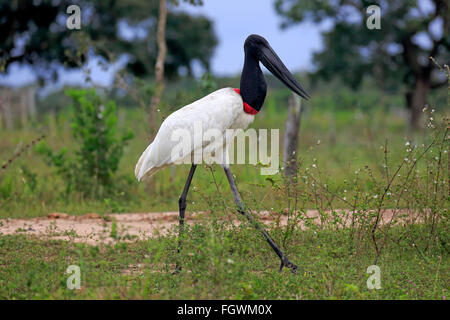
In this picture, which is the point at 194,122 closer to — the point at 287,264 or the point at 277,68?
the point at 277,68

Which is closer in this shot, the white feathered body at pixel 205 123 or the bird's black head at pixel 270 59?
the white feathered body at pixel 205 123

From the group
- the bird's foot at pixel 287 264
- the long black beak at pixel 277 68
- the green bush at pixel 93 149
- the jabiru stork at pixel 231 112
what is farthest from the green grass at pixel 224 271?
the green bush at pixel 93 149

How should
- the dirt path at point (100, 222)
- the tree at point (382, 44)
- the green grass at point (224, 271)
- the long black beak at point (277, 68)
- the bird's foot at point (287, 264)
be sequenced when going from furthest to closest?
the tree at point (382, 44)
the dirt path at point (100, 222)
the long black beak at point (277, 68)
the bird's foot at point (287, 264)
the green grass at point (224, 271)

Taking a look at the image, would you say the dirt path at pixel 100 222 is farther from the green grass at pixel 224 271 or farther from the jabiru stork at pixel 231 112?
the jabiru stork at pixel 231 112

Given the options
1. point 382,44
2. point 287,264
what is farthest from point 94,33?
point 287,264

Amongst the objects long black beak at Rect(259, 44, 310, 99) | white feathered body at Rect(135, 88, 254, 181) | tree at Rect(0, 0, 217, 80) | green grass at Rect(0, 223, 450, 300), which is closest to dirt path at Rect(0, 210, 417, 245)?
green grass at Rect(0, 223, 450, 300)

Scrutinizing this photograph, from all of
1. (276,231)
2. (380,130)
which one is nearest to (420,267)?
(276,231)

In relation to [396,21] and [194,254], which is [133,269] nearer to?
[194,254]

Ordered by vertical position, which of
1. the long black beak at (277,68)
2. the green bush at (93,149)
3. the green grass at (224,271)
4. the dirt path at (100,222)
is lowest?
the green grass at (224,271)

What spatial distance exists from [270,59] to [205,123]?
821 millimetres

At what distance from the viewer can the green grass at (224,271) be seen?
3.79 m

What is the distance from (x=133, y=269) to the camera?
15.8 ft

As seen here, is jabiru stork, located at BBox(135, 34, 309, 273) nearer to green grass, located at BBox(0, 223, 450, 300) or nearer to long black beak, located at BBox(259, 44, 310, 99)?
long black beak, located at BBox(259, 44, 310, 99)

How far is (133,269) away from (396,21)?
54.2 feet
